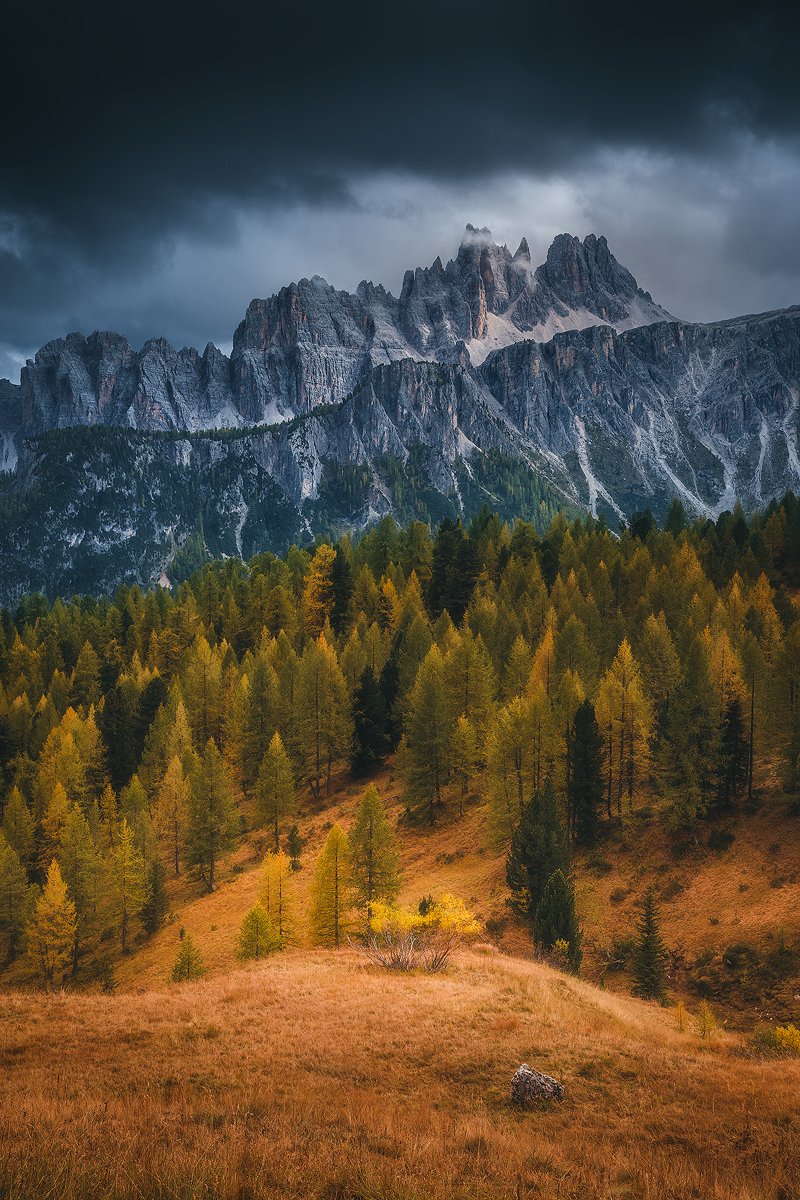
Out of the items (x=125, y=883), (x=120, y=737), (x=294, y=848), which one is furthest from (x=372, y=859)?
(x=120, y=737)

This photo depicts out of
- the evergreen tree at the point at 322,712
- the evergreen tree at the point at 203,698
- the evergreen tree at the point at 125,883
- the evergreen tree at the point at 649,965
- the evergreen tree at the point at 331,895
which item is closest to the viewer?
the evergreen tree at the point at 649,965

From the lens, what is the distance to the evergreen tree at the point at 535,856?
35.9 m

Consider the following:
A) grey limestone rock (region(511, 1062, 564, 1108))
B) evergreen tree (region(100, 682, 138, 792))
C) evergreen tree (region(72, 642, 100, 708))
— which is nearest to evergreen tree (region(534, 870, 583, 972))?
grey limestone rock (region(511, 1062, 564, 1108))

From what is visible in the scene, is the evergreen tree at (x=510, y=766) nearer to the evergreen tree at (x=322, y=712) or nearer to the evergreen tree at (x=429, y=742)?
the evergreen tree at (x=429, y=742)

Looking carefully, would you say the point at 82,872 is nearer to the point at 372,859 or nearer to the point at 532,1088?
the point at 372,859

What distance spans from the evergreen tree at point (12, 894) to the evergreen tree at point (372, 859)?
1003 inches

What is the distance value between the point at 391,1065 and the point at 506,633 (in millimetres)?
51330

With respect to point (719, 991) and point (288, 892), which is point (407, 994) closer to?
point (719, 991)

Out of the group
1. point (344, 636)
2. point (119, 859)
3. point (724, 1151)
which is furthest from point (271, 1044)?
point (344, 636)

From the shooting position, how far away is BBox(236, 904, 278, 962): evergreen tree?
3256 cm

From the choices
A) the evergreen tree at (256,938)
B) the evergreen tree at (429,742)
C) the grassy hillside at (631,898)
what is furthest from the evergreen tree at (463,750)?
the evergreen tree at (256,938)

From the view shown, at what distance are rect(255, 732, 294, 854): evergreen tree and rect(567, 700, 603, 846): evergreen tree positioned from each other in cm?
2188

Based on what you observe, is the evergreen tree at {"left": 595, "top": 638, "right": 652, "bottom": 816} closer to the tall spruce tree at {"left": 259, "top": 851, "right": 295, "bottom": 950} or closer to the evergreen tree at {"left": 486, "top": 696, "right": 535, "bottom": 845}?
the evergreen tree at {"left": 486, "top": 696, "right": 535, "bottom": 845}

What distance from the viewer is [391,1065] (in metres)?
14.5
